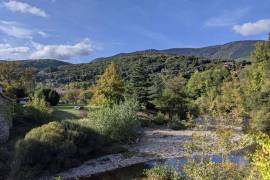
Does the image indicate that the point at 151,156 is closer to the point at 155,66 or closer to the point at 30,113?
the point at 30,113

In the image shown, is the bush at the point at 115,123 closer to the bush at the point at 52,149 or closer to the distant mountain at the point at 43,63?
the bush at the point at 52,149

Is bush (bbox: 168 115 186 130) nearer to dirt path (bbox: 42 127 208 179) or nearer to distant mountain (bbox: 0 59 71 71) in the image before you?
dirt path (bbox: 42 127 208 179)

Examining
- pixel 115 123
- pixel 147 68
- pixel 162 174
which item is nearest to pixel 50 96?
pixel 115 123

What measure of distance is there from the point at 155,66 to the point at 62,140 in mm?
74665

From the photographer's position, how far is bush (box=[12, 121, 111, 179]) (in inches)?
591

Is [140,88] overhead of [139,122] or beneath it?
overhead

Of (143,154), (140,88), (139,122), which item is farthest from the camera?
(140,88)

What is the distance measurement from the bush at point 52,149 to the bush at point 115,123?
2727 millimetres

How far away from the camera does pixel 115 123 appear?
Result: 21734 mm

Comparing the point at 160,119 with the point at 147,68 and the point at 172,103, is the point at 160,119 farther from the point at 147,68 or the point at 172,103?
the point at 147,68

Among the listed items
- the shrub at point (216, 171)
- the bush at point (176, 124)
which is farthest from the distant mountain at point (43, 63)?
the shrub at point (216, 171)

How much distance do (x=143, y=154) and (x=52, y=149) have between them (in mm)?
5689

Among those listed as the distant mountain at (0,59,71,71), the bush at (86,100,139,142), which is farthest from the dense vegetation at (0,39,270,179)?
the distant mountain at (0,59,71,71)

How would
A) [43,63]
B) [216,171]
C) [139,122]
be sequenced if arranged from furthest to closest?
[43,63], [139,122], [216,171]
